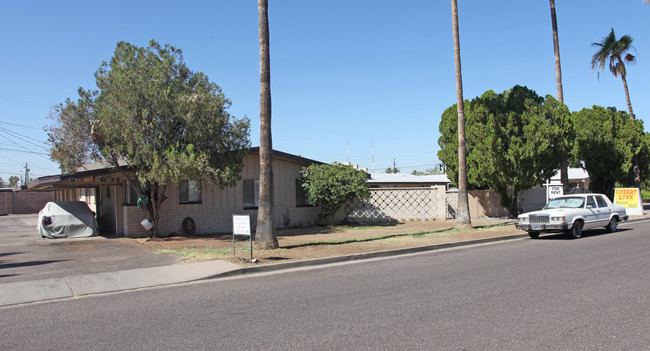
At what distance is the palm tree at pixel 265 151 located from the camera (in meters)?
12.9

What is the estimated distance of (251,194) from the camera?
2027 cm

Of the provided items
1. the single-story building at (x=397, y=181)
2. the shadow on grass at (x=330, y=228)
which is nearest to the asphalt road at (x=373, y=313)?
the shadow on grass at (x=330, y=228)

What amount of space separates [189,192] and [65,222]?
452 centimetres

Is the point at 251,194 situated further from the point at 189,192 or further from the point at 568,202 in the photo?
the point at 568,202

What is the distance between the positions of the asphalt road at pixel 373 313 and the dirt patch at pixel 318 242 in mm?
2099

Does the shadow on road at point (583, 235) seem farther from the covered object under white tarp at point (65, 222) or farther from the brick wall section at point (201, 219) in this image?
the covered object under white tarp at point (65, 222)

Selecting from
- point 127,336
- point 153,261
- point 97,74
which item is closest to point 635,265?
point 127,336

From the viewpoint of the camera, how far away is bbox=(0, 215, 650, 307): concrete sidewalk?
8.31 m

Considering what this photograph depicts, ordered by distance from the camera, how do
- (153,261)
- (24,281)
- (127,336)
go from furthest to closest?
(153,261) → (24,281) → (127,336)

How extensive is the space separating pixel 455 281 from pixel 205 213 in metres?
12.5

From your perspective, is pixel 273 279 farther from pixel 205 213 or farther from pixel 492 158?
pixel 492 158

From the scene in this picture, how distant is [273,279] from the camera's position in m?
9.50

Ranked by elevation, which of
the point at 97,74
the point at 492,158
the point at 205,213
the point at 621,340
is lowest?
the point at 621,340

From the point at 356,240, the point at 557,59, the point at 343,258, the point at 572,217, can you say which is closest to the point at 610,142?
the point at 557,59
